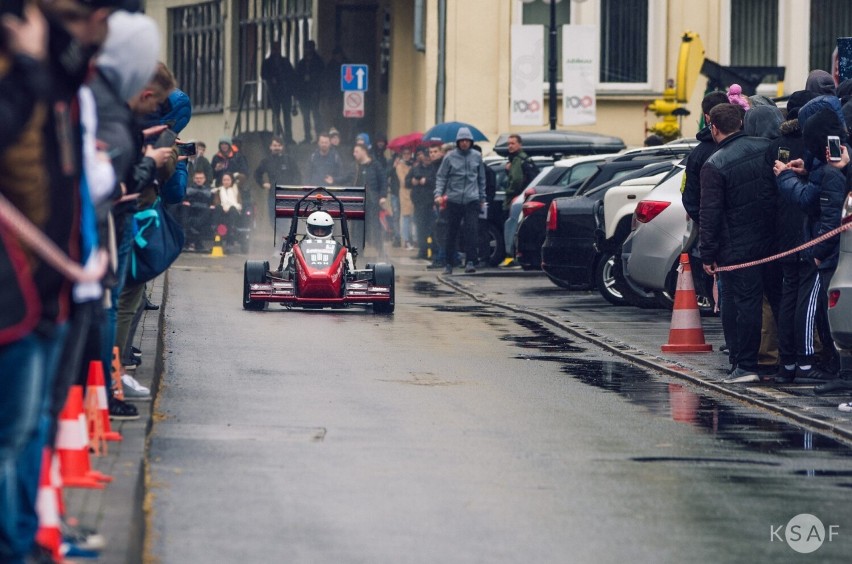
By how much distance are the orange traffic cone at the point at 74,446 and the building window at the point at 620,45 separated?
32.9 meters

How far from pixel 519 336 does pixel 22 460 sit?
11353mm

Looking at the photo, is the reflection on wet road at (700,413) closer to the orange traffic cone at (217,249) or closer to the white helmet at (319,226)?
the white helmet at (319,226)

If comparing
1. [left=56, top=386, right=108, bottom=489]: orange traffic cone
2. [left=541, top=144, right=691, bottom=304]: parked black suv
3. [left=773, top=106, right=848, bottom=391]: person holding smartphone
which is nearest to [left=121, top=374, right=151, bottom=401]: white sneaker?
[left=56, top=386, right=108, bottom=489]: orange traffic cone

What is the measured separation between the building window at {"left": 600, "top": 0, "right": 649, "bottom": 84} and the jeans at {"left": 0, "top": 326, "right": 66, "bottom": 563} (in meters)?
34.9

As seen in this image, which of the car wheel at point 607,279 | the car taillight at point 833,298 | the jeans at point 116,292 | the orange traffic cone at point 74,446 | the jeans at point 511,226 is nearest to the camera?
the orange traffic cone at point 74,446

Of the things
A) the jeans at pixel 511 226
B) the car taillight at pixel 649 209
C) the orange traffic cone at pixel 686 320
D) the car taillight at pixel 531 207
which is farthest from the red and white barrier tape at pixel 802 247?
the jeans at pixel 511 226

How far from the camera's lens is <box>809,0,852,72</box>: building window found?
1564 inches

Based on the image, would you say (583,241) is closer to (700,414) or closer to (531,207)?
(531,207)

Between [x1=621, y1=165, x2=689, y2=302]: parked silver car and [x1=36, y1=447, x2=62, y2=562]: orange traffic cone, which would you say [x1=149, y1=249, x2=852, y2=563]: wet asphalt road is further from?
[x1=621, y1=165, x2=689, y2=302]: parked silver car

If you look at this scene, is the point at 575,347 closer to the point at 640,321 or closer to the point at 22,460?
the point at 640,321

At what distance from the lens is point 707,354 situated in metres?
14.8

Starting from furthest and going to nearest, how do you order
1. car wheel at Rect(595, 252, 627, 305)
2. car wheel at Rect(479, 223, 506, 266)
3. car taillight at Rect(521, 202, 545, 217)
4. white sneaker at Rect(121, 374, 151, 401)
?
car wheel at Rect(479, 223, 506, 266) < car taillight at Rect(521, 202, 545, 217) < car wheel at Rect(595, 252, 627, 305) < white sneaker at Rect(121, 374, 151, 401)

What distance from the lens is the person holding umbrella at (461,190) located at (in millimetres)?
25812

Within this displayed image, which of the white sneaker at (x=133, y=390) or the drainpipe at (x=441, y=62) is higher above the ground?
the drainpipe at (x=441, y=62)
